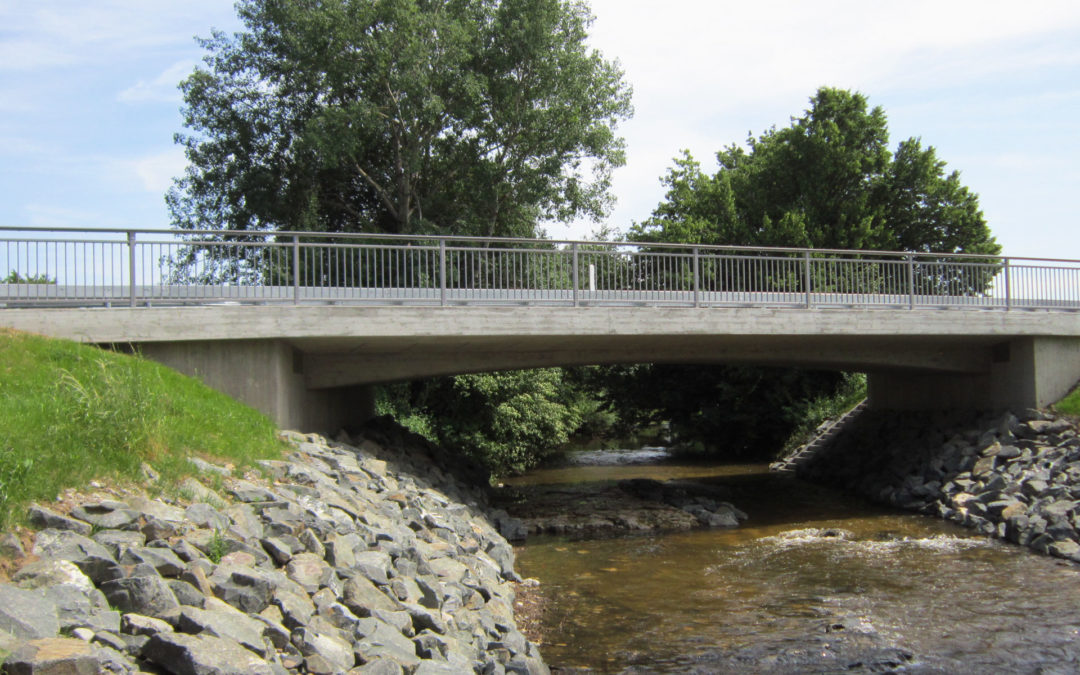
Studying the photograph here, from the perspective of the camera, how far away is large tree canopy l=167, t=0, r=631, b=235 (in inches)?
1145

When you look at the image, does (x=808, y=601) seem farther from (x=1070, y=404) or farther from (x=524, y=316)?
(x=1070, y=404)

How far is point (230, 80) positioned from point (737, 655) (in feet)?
92.8

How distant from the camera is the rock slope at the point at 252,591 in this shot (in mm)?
5848

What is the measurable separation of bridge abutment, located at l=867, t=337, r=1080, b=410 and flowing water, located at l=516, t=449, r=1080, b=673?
4712 millimetres

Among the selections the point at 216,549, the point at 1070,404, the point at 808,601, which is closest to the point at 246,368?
the point at 216,549

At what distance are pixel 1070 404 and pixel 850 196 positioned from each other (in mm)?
17805

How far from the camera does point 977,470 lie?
64.1 feet

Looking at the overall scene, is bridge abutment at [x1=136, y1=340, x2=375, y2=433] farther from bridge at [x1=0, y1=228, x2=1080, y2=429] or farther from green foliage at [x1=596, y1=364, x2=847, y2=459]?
green foliage at [x1=596, y1=364, x2=847, y2=459]

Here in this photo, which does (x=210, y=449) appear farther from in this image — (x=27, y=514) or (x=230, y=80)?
(x=230, y=80)

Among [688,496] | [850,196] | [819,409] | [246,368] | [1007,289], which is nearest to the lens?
[246,368]

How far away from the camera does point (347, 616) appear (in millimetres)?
7551

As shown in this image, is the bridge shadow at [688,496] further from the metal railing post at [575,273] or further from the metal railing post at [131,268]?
the metal railing post at [131,268]

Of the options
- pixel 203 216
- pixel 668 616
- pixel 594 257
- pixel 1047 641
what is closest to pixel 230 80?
pixel 203 216

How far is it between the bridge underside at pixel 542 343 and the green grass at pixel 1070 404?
0.66 feet
